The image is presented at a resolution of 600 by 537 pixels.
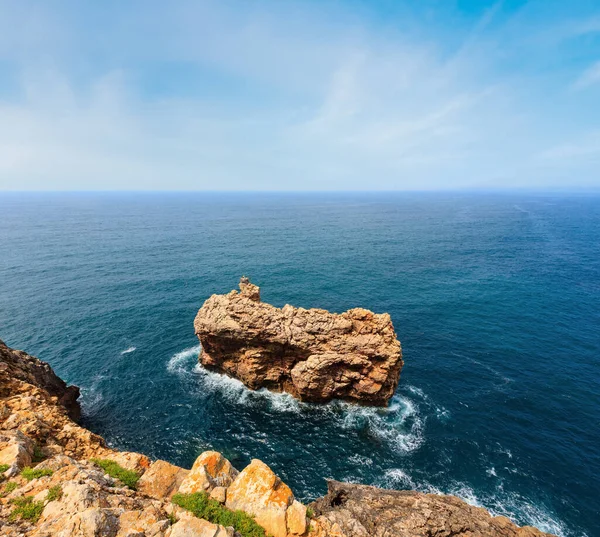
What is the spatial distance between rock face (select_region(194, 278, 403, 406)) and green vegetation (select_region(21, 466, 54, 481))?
31.2 meters

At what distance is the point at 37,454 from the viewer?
19828 mm

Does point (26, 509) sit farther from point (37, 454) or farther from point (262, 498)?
point (262, 498)

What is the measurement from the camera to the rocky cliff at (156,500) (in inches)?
579

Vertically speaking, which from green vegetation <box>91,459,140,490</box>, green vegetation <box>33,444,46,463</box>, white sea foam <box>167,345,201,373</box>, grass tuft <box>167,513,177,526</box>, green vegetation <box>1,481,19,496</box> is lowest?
white sea foam <box>167,345,201,373</box>

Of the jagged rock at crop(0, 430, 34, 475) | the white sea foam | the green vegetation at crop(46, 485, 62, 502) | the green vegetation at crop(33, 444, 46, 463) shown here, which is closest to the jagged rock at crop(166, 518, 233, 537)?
the green vegetation at crop(46, 485, 62, 502)

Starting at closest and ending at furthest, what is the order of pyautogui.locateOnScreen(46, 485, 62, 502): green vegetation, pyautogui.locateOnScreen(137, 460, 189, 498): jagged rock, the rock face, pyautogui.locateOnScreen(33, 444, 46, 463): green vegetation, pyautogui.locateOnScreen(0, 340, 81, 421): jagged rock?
pyautogui.locateOnScreen(46, 485, 62, 502): green vegetation
pyautogui.locateOnScreen(137, 460, 189, 498): jagged rock
pyautogui.locateOnScreen(33, 444, 46, 463): green vegetation
pyautogui.locateOnScreen(0, 340, 81, 421): jagged rock
the rock face

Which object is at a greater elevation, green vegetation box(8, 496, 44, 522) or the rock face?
green vegetation box(8, 496, 44, 522)

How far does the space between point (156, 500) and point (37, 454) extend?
875 cm

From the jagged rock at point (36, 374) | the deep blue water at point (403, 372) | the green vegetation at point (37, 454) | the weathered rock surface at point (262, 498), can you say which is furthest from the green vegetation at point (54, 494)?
the deep blue water at point (403, 372)

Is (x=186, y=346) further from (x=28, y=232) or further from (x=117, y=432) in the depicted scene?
(x=28, y=232)

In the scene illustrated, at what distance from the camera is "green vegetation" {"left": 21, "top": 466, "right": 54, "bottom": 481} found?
16.9m

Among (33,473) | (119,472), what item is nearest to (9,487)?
(33,473)

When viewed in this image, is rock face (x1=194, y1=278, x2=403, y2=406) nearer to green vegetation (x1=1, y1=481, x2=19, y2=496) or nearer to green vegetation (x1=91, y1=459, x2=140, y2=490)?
green vegetation (x1=91, y1=459, x2=140, y2=490)

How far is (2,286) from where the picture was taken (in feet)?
270
